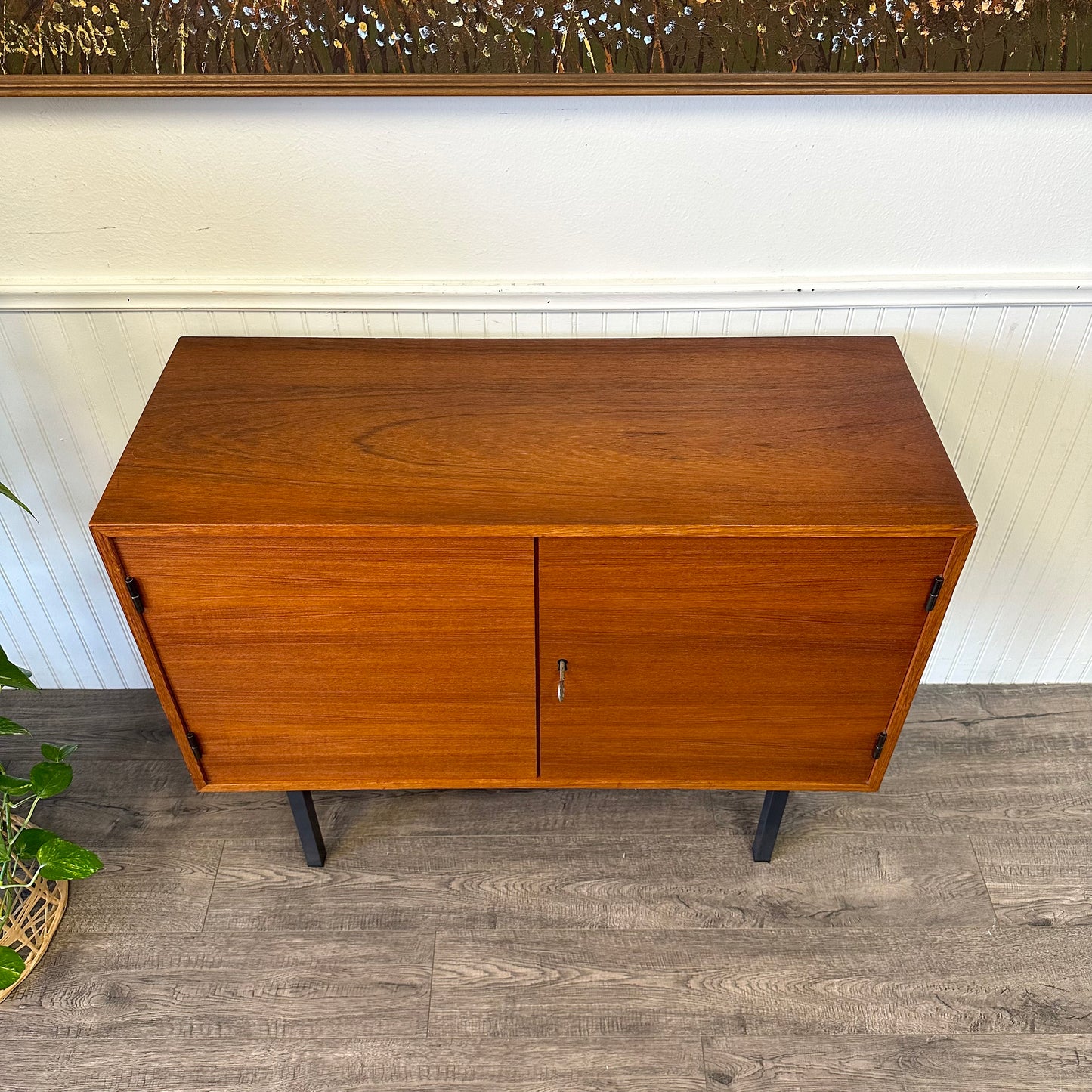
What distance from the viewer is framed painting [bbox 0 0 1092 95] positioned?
1.13 m

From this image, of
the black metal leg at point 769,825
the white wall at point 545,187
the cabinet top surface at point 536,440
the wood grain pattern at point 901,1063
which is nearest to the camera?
Result: the cabinet top surface at point 536,440

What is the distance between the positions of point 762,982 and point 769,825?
23 cm

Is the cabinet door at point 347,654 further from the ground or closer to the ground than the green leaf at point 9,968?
further from the ground

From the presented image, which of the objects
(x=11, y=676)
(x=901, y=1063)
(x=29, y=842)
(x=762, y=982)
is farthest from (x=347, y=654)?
(x=901, y=1063)

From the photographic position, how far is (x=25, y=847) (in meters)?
1.38

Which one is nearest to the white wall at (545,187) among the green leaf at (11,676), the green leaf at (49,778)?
the green leaf at (11,676)

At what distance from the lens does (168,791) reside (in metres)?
1.70

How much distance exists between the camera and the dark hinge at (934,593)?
3.67 ft

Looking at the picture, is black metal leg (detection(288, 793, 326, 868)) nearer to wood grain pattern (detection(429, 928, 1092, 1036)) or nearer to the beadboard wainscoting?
wood grain pattern (detection(429, 928, 1092, 1036))

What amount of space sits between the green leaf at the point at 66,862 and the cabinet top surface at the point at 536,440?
54 centimetres

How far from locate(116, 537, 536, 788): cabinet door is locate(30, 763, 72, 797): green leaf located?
232 millimetres

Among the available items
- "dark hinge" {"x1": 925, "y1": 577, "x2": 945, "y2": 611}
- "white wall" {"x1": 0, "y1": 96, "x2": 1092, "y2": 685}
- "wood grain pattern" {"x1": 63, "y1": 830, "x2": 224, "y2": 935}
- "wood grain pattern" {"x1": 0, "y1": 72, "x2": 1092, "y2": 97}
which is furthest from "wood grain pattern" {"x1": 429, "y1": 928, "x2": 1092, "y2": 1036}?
"wood grain pattern" {"x1": 0, "y1": 72, "x2": 1092, "y2": 97}

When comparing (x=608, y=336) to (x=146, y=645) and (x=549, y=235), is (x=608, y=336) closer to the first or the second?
(x=549, y=235)

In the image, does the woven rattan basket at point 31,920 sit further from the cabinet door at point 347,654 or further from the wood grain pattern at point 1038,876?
the wood grain pattern at point 1038,876
